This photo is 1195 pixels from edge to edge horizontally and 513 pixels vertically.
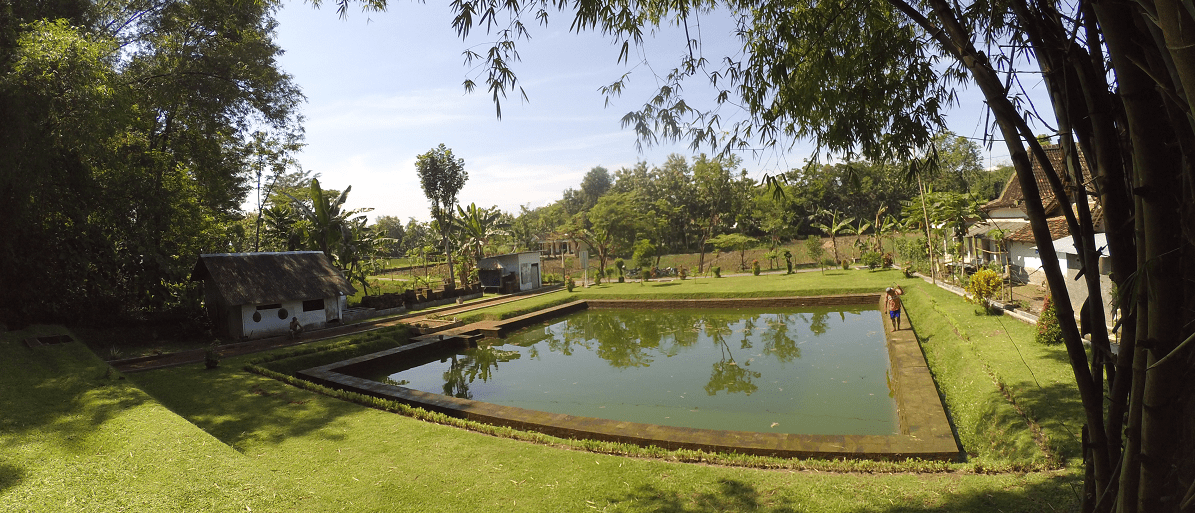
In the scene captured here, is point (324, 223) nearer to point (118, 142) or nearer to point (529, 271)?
point (118, 142)

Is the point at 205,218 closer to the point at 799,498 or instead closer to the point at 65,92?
the point at 65,92

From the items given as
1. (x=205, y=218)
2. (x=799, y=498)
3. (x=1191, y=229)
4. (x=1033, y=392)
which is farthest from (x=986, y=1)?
(x=205, y=218)

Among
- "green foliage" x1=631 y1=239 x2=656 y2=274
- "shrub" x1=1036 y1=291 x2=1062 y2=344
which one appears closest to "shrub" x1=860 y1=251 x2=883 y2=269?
"green foliage" x1=631 y1=239 x2=656 y2=274

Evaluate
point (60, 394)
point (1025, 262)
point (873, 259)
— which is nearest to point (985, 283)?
point (1025, 262)

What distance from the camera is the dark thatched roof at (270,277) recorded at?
13211 millimetres

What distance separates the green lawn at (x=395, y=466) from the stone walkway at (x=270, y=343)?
3.16 metres

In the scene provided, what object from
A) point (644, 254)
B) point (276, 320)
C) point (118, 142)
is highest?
point (118, 142)

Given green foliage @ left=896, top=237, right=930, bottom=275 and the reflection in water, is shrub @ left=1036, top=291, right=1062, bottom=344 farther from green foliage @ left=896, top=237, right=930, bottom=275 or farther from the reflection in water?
green foliage @ left=896, top=237, right=930, bottom=275

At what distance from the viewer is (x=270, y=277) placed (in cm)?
1424

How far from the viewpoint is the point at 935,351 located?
30.8 feet

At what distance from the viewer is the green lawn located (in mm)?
3615

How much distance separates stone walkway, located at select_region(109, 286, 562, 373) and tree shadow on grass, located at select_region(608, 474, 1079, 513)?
1033 centimetres

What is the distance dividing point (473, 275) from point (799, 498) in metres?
22.4

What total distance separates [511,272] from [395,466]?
65.9 ft
